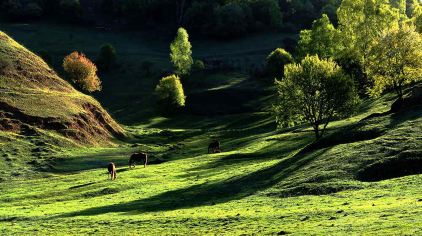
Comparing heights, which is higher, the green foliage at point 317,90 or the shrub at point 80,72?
the shrub at point 80,72

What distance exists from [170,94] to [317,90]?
7836 cm

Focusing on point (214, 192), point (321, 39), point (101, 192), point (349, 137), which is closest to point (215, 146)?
point (349, 137)

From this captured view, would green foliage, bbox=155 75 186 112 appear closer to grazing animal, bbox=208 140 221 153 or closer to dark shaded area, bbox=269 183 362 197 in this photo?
grazing animal, bbox=208 140 221 153

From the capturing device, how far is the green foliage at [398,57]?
257ft

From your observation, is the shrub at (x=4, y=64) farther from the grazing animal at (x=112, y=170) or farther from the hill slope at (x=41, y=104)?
the grazing animal at (x=112, y=170)

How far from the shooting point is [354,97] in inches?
2950

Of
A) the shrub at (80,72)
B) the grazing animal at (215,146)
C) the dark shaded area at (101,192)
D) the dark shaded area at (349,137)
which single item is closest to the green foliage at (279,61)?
the shrub at (80,72)

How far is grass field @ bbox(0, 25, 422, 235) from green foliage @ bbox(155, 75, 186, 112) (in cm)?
4344

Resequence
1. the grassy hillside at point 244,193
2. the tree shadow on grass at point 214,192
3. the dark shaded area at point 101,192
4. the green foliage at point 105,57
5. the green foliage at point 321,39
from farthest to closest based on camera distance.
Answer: the green foliage at point 105,57 < the green foliage at point 321,39 < the dark shaded area at point 101,192 < the tree shadow on grass at point 214,192 < the grassy hillside at point 244,193

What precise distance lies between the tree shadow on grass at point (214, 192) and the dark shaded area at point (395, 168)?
8.67 meters

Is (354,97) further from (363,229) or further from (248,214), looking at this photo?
(363,229)

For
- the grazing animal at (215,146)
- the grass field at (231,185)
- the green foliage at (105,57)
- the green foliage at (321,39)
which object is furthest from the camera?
the green foliage at (105,57)

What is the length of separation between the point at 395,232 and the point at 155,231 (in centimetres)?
1719

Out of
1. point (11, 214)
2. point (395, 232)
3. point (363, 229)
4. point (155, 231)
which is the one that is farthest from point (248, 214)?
point (11, 214)
